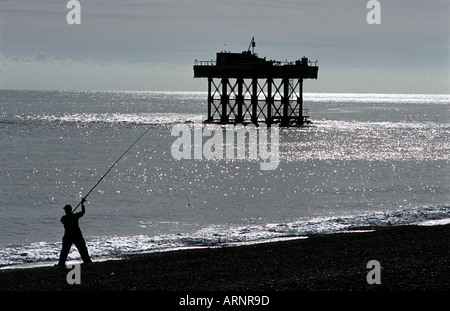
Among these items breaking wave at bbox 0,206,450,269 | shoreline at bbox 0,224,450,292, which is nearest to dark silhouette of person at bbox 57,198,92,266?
shoreline at bbox 0,224,450,292

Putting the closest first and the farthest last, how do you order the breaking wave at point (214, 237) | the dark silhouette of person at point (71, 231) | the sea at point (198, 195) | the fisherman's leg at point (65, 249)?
1. the dark silhouette of person at point (71, 231)
2. the fisherman's leg at point (65, 249)
3. the breaking wave at point (214, 237)
4. the sea at point (198, 195)

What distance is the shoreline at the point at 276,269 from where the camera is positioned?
41.4ft

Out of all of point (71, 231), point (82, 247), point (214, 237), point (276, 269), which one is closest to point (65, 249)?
point (82, 247)

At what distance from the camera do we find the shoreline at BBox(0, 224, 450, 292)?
1262 centimetres

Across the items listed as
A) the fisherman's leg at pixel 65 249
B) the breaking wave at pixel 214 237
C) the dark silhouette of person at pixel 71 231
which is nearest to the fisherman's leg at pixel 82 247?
the dark silhouette of person at pixel 71 231

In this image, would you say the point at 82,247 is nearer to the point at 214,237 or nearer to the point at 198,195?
the point at 214,237

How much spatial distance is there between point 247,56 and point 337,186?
123 feet

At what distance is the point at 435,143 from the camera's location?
7238cm

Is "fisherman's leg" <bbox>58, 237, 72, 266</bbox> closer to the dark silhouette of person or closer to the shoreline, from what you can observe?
the dark silhouette of person

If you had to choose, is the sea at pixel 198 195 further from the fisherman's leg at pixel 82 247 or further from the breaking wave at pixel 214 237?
the fisherman's leg at pixel 82 247

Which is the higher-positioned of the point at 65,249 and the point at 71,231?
the point at 71,231

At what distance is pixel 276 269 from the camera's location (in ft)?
48.2
